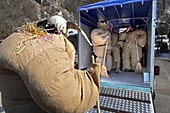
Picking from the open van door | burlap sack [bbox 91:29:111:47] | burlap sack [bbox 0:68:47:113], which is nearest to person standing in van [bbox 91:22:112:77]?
burlap sack [bbox 91:29:111:47]

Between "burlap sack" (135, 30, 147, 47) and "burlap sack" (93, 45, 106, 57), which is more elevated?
"burlap sack" (135, 30, 147, 47)

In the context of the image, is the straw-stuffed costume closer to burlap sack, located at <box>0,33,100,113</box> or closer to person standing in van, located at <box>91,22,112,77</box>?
burlap sack, located at <box>0,33,100,113</box>

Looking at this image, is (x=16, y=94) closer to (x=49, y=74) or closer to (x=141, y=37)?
(x=49, y=74)

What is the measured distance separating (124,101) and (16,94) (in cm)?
183

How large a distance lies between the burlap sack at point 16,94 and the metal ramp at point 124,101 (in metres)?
1.23

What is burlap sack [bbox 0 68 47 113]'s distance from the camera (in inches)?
45.9

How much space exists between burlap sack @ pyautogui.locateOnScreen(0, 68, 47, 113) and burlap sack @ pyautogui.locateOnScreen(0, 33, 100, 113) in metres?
0.11

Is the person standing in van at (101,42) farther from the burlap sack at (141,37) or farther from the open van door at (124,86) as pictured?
the burlap sack at (141,37)

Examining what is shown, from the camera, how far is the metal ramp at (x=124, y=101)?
230 cm

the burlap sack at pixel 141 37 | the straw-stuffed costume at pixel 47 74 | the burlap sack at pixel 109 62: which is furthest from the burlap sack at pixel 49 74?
the burlap sack at pixel 141 37

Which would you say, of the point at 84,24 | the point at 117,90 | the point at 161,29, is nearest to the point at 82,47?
the point at 84,24

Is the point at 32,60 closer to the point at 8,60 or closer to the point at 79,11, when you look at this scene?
the point at 8,60

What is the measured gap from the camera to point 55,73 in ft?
3.30

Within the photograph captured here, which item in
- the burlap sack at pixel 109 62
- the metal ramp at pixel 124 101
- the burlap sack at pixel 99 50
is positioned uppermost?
the burlap sack at pixel 99 50
